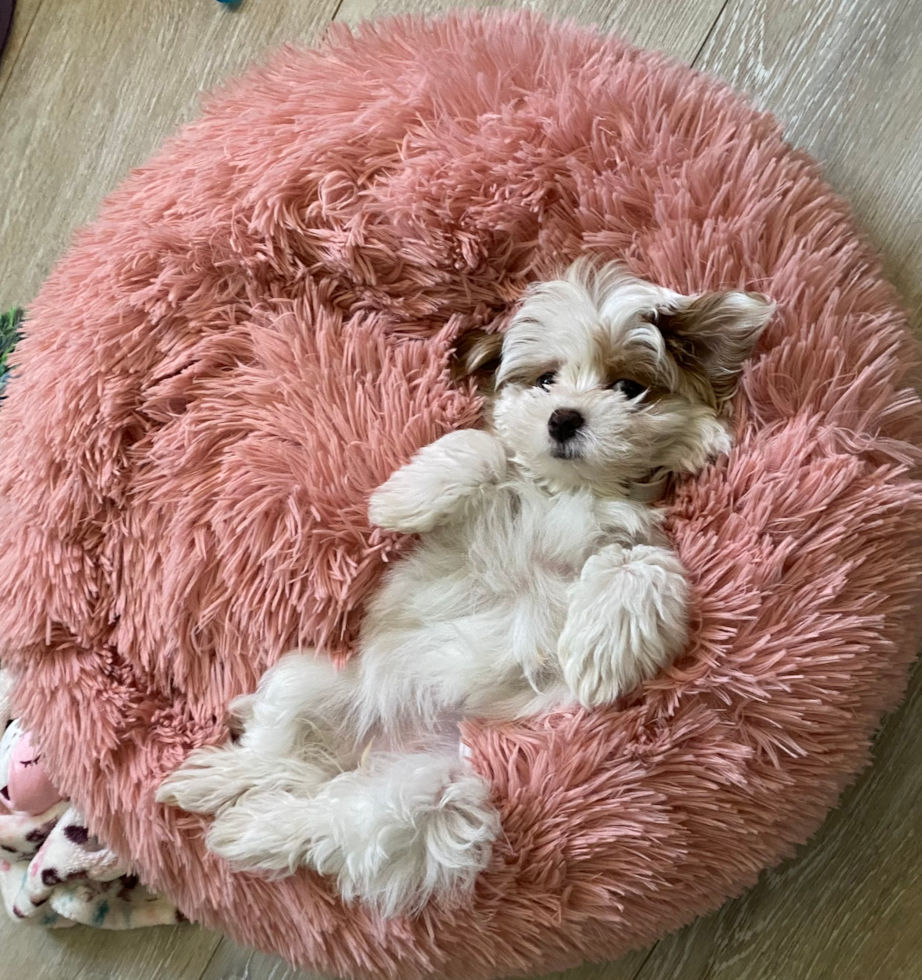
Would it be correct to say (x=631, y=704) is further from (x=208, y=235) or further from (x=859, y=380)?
(x=208, y=235)

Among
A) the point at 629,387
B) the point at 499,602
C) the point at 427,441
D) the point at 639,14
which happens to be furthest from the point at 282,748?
the point at 639,14

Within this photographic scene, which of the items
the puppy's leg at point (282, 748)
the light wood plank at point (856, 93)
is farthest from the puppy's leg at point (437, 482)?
the light wood plank at point (856, 93)

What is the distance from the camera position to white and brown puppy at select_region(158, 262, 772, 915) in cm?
122

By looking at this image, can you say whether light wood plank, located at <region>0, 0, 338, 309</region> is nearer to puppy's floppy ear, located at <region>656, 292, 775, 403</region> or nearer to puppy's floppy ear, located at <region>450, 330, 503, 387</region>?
puppy's floppy ear, located at <region>450, 330, 503, 387</region>

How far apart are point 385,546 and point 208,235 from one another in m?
0.57

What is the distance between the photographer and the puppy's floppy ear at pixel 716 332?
4.08 ft

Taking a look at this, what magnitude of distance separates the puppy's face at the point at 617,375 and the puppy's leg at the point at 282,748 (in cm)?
46

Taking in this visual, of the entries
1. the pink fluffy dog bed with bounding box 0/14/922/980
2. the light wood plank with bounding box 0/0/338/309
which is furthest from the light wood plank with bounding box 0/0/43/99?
the pink fluffy dog bed with bounding box 0/14/922/980

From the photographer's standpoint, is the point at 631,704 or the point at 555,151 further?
the point at 555,151

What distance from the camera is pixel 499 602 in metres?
1.34

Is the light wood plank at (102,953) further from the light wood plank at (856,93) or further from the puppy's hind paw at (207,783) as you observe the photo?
the light wood plank at (856,93)

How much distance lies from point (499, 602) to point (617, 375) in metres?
0.38

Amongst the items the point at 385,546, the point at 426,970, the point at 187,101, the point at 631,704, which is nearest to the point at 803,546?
the point at 631,704

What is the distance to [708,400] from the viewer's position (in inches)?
53.1
